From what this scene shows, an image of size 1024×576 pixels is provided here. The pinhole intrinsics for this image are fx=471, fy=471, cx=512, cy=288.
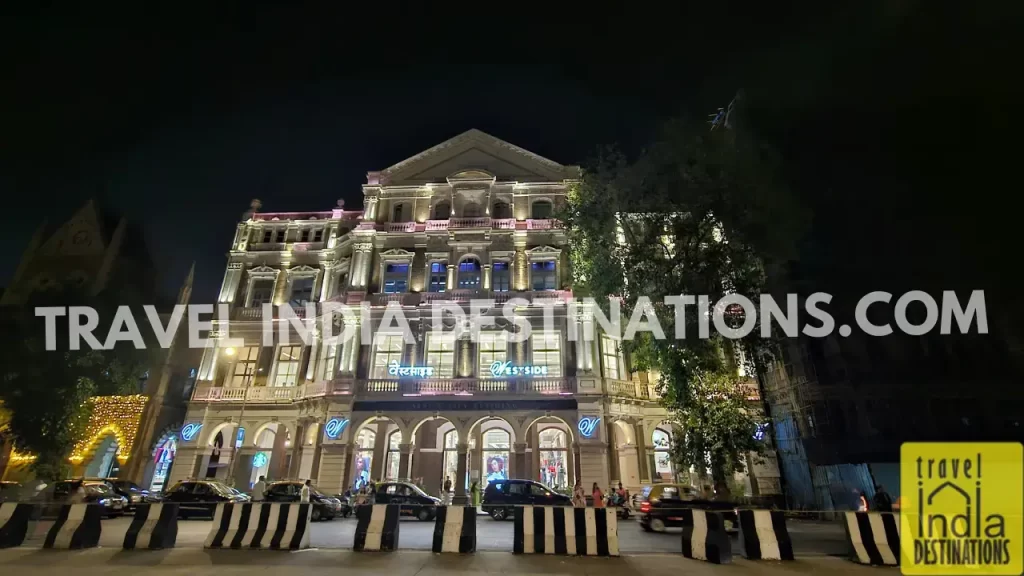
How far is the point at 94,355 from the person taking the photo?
2583 centimetres

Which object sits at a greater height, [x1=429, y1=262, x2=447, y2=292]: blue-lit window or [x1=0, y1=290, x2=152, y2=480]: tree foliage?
[x1=429, y1=262, x2=447, y2=292]: blue-lit window

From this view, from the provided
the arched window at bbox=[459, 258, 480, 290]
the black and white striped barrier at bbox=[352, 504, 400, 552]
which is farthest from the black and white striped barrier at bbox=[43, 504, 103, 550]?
the arched window at bbox=[459, 258, 480, 290]

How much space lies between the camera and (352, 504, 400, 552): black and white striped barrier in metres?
10.2

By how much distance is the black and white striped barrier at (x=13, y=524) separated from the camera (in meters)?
10.4

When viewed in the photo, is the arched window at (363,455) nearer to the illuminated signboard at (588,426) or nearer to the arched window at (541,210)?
the illuminated signboard at (588,426)

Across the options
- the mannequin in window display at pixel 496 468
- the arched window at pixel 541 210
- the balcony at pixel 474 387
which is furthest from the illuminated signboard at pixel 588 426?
the arched window at pixel 541 210

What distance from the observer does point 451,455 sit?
24.5m

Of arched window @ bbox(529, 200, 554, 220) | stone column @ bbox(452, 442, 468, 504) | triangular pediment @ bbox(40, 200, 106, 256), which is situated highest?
triangular pediment @ bbox(40, 200, 106, 256)

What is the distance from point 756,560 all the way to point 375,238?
77.8 ft

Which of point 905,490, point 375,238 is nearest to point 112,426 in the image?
point 375,238

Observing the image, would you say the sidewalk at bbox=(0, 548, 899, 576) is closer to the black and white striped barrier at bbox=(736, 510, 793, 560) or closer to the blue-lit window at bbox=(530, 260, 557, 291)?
the black and white striped barrier at bbox=(736, 510, 793, 560)

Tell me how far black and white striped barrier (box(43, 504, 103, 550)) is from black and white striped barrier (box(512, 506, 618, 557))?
9.52m

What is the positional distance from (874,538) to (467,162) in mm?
26018

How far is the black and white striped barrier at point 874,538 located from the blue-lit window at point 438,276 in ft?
67.5
